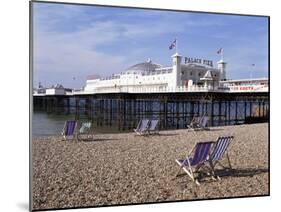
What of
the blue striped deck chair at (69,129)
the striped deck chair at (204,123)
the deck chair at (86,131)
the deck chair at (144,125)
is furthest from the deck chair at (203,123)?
the blue striped deck chair at (69,129)

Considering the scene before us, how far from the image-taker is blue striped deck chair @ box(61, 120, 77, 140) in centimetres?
452

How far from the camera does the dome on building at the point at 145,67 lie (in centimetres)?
468

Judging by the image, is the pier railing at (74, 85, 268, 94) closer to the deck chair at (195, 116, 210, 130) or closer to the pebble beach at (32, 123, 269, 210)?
the deck chair at (195, 116, 210, 130)

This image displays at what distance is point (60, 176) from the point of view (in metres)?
4.52

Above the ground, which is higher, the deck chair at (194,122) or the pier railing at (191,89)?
the pier railing at (191,89)

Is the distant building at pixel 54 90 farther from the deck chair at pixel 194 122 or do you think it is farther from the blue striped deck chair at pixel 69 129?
the deck chair at pixel 194 122

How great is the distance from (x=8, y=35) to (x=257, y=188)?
3.09m

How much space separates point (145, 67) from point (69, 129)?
1022 millimetres

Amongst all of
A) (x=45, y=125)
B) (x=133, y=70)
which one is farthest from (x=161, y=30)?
(x=45, y=125)

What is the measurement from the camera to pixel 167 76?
4.84 meters

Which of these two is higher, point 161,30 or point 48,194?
Answer: point 161,30

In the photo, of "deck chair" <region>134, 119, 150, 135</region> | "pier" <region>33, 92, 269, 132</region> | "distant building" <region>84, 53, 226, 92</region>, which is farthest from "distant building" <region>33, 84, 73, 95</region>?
"deck chair" <region>134, 119, 150, 135</region>

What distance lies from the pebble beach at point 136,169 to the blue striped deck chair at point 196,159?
0.09 meters

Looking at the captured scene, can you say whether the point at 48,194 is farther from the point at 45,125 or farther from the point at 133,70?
the point at 133,70
